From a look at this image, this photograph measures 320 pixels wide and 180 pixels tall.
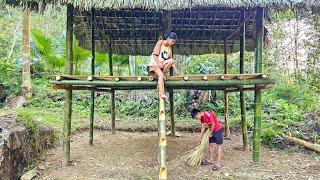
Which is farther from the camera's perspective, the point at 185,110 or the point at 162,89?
the point at 185,110

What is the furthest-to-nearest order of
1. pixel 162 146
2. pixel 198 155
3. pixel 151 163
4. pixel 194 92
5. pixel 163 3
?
pixel 194 92
pixel 151 163
pixel 198 155
pixel 163 3
pixel 162 146

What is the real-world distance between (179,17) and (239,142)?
10.9ft

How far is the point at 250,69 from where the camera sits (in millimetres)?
15672

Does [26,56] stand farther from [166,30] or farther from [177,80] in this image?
[177,80]

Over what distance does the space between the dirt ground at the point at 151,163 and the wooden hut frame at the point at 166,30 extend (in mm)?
350

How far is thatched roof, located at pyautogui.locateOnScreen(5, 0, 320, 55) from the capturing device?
251 inches

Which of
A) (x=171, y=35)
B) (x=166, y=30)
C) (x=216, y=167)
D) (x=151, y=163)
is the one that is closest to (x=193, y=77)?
(x=171, y=35)

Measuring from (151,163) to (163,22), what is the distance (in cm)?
262

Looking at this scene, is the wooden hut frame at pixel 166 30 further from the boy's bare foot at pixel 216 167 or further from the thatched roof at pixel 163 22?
the boy's bare foot at pixel 216 167

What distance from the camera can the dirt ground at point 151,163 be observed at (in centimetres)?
642

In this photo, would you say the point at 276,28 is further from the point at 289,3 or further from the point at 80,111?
the point at 289,3

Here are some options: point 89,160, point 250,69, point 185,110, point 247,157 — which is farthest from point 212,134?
point 250,69

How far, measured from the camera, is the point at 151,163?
723 cm

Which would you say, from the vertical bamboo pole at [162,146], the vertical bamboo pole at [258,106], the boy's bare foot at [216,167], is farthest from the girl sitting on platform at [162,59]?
the boy's bare foot at [216,167]
